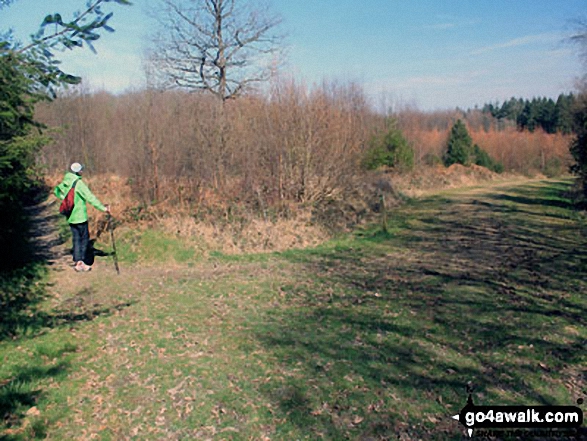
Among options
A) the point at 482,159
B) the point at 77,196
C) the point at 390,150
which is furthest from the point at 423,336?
the point at 482,159

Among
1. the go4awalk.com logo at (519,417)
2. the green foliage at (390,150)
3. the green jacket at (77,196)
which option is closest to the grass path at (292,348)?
the go4awalk.com logo at (519,417)

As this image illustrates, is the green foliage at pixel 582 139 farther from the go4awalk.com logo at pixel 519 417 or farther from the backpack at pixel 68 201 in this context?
the backpack at pixel 68 201

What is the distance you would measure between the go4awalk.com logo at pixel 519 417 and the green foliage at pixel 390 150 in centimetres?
2432

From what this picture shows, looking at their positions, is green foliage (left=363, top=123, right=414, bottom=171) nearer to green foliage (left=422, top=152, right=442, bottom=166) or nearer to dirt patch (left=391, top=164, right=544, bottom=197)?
dirt patch (left=391, top=164, right=544, bottom=197)

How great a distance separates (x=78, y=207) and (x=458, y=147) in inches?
1375

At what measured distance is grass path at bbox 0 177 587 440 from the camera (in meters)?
4.46

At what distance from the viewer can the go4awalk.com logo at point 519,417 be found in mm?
4355

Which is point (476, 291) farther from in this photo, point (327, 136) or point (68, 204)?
point (327, 136)

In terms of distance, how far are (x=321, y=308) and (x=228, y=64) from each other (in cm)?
1589

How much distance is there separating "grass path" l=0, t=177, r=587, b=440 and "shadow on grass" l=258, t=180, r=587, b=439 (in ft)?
0.08

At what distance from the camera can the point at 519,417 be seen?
4.50 meters

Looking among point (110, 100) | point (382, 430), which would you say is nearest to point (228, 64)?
point (110, 100)

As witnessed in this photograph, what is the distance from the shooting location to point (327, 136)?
16.0m

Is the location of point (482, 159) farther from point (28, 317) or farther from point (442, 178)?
point (28, 317)
